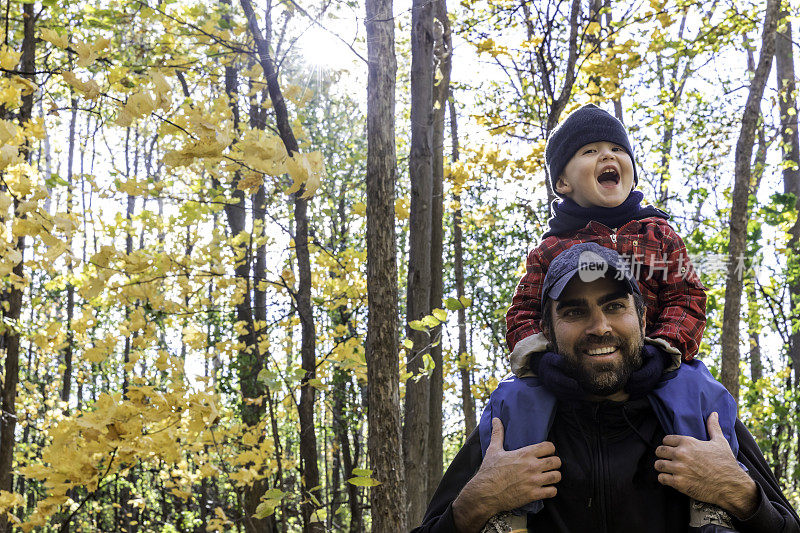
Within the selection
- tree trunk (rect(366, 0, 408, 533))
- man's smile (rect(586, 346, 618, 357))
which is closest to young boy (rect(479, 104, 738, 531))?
man's smile (rect(586, 346, 618, 357))

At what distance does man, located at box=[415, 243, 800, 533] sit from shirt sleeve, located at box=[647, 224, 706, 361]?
0.26 ft

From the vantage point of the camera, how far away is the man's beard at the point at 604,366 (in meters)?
1.72

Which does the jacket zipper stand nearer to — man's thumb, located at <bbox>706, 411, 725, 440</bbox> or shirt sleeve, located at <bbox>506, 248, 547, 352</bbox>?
man's thumb, located at <bbox>706, 411, 725, 440</bbox>

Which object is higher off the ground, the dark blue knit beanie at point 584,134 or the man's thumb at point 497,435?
the dark blue knit beanie at point 584,134

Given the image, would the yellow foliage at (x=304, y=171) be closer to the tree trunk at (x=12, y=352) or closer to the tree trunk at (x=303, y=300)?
the tree trunk at (x=303, y=300)

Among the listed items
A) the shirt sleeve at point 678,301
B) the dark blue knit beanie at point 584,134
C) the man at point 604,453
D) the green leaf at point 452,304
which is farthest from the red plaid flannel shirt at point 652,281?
the green leaf at point 452,304

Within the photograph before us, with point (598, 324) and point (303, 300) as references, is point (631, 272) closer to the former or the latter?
point (598, 324)

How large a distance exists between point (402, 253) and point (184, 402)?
27.8 feet

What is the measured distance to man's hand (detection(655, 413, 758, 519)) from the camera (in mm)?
1594

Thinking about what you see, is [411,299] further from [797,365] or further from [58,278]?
[797,365]

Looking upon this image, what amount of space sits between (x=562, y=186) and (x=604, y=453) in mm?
907

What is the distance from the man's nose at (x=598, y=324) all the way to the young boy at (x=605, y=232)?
6.9 inches

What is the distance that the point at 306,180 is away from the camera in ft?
8.04

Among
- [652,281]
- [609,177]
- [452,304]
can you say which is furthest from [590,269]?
[452,304]
